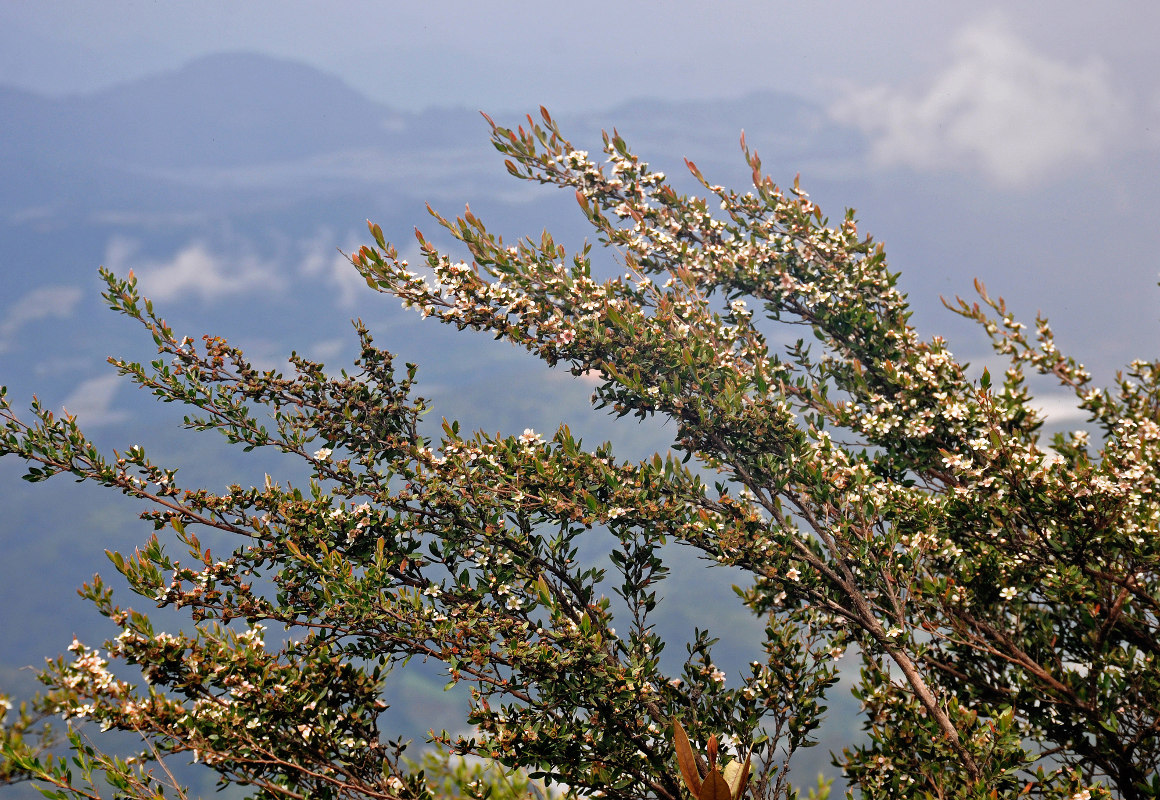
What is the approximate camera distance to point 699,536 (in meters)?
7.05

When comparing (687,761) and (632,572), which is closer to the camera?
(687,761)

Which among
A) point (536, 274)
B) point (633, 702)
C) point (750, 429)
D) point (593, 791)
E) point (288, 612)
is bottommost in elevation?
point (593, 791)

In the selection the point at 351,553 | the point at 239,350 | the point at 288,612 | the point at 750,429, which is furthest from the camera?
the point at 750,429

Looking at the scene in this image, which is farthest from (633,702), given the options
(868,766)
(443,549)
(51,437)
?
(51,437)

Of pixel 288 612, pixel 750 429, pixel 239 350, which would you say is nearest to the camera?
pixel 288 612

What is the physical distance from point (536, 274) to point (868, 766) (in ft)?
17.5

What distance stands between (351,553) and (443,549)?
0.73m

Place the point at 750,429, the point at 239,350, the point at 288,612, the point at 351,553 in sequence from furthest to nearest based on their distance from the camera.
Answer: the point at 750,429 → the point at 239,350 → the point at 351,553 → the point at 288,612

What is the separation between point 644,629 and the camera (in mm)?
6758

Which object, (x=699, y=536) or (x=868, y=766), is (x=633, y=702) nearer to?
(x=699, y=536)

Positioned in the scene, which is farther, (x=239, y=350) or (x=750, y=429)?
(x=750, y=429)

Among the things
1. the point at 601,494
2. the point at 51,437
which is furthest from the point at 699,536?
the point at 51,437

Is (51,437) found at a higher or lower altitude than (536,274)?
lower

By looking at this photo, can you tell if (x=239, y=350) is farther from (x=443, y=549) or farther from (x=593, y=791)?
(x=593, y=791)
